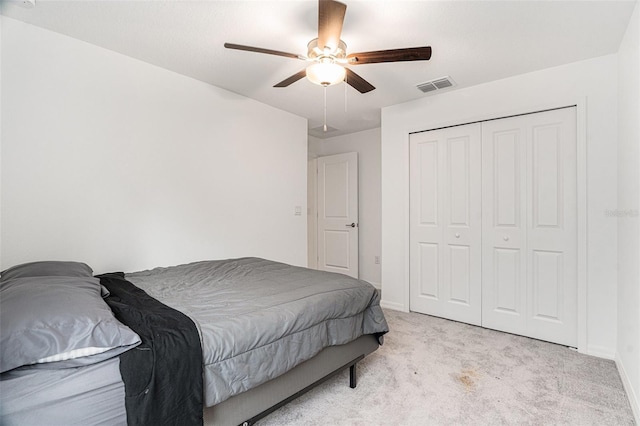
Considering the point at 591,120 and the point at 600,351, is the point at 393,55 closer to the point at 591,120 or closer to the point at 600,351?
the point at 591,120

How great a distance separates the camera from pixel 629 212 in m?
2.12

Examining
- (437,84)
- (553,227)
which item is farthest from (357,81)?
(553,227)

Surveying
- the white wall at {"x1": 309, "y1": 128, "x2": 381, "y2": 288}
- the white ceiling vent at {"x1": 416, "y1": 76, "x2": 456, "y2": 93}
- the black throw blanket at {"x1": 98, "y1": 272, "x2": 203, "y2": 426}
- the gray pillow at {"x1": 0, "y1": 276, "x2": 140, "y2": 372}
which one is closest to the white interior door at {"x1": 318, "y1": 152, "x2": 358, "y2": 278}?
the white wall at {"x1": 309, "y1": 128, "x2": 381, "y2": 288}

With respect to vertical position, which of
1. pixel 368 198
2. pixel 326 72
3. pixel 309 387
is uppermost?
pixel 326 72

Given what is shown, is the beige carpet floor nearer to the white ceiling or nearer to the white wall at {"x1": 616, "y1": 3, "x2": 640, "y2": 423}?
the white wall at {"x1": 616, "y1": 3, "x2": 640, "y2": 423}

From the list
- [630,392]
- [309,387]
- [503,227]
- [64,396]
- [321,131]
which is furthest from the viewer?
[321,131]

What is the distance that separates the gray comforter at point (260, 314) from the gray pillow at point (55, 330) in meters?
0.34

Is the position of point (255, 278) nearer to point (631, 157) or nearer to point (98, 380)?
point (98, 380)

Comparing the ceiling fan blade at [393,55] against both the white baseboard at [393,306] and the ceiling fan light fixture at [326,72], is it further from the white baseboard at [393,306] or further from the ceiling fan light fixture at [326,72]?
the white baseboard at [393,306]

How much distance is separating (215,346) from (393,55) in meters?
1.85

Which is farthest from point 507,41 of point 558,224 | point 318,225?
point 318,225

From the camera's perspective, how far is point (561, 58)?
2637mm

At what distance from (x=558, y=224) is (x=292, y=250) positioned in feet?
9.12

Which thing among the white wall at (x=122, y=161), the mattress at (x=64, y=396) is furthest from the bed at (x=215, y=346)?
the white wall at (x=122, y=161)
